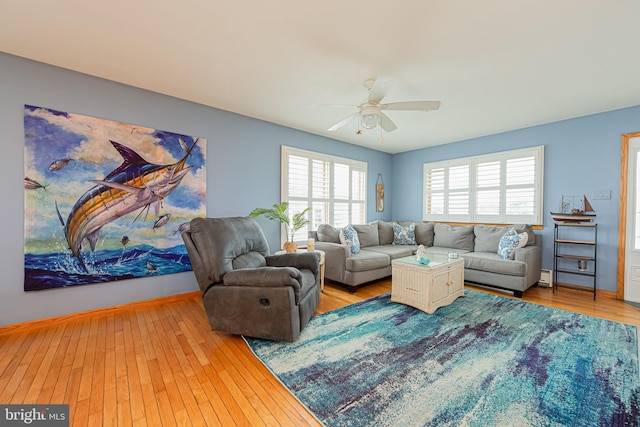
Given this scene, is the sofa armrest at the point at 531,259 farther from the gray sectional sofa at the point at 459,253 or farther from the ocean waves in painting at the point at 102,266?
the ocean waves in painting at the point at 102,266

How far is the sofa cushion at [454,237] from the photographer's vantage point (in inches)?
186

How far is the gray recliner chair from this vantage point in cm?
225

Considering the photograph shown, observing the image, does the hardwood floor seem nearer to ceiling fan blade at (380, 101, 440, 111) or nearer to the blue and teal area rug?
the blue and teal area rug

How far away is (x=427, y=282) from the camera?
9.87 ft

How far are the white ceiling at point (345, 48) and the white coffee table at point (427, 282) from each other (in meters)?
2.08

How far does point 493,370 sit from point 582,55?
2.82m

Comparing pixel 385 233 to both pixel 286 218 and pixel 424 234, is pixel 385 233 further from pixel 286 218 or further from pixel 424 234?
pixel 286 218

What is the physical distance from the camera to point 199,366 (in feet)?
6.55

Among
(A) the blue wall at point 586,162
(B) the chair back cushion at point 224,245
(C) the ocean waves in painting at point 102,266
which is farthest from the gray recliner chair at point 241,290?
(A) the blue wall at point 586,162

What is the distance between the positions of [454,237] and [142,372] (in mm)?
4814

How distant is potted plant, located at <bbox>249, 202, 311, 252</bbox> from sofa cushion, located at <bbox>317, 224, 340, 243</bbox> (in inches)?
13.0

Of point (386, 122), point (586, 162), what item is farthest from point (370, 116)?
point (586, 162)

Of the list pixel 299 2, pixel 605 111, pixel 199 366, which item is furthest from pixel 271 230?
pixel 605 111

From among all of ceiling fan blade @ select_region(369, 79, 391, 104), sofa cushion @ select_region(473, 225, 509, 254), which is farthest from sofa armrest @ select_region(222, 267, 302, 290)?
sofa cushion @ select_region(473, 225, 509, 254)
